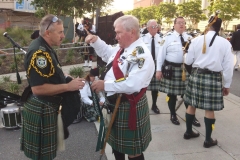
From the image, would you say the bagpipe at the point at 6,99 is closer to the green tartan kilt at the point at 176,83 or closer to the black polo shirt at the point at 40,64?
the black polo shirt at the point at 40,64

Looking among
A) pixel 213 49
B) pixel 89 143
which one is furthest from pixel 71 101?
pixel 213 49

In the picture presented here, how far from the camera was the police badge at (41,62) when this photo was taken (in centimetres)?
206

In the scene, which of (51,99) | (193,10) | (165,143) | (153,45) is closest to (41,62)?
(51,99)

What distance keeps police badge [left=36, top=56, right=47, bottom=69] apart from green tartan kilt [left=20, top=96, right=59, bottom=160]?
1.20 feet

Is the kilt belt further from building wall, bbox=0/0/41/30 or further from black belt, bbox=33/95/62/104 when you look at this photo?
building wall, bbox=0/0/41/30

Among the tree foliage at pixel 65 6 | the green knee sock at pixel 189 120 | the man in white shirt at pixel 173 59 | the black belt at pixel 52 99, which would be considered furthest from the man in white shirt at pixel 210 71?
the tree foliage at pixel 65 6

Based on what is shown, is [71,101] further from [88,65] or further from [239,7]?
[239,7]

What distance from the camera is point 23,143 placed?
248 centimetres

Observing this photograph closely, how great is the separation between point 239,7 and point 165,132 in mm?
23144

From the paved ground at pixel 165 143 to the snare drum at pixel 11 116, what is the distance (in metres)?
0.11

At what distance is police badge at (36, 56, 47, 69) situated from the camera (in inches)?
81.0

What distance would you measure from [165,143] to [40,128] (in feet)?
Answer: 6.67

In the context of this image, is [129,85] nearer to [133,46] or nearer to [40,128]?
[133,46]

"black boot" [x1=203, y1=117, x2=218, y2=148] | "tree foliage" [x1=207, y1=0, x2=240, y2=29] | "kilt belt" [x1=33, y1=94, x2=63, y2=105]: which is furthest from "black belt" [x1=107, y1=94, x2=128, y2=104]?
"tree foliage" [x1=207, y1=0, x2=240, y2=29]
